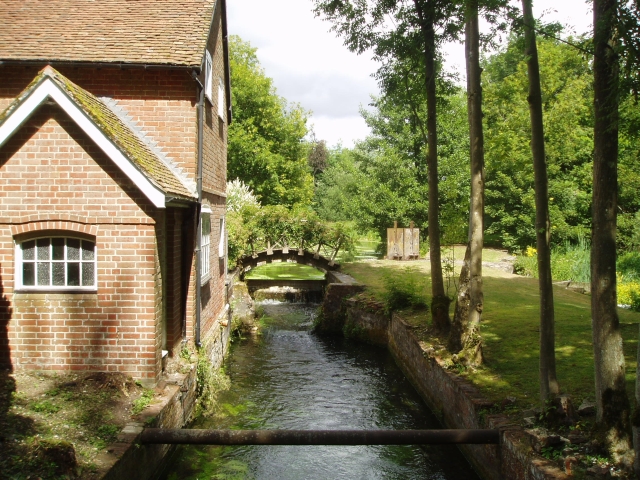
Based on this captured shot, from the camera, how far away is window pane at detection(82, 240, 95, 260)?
8633 mm

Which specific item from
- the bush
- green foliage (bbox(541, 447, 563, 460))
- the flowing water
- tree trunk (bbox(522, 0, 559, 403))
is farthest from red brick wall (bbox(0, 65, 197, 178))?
the bush

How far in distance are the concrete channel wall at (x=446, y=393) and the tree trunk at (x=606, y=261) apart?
0.85 m

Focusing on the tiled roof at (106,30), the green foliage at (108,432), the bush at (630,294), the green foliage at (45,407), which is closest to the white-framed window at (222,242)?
the tiled roof at (106,30)

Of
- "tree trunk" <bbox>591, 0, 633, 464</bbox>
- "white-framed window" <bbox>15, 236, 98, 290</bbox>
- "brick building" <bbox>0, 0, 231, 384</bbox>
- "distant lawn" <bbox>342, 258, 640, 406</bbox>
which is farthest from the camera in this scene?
"distant lawn" <bbox>342, 258, 640, 406</bbox>

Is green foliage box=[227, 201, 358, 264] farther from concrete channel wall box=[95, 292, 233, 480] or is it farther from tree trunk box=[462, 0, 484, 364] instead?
tree trunk box=[462, 0, 484, 364]

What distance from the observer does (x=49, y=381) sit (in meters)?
8.26

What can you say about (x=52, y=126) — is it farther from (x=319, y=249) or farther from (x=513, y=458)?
(x=319, y=249)

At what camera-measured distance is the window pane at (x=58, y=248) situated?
28.3ft

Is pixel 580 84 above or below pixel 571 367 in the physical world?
above

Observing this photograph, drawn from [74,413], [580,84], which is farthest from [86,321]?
[580,84]

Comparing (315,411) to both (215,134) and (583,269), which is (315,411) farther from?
(583,269)

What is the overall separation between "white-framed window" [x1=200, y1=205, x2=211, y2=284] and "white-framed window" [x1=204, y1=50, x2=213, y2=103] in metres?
2.59

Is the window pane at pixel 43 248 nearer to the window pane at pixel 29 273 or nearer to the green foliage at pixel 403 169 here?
the window pane at pixel 29 273

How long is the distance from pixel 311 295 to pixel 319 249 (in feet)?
7.55
